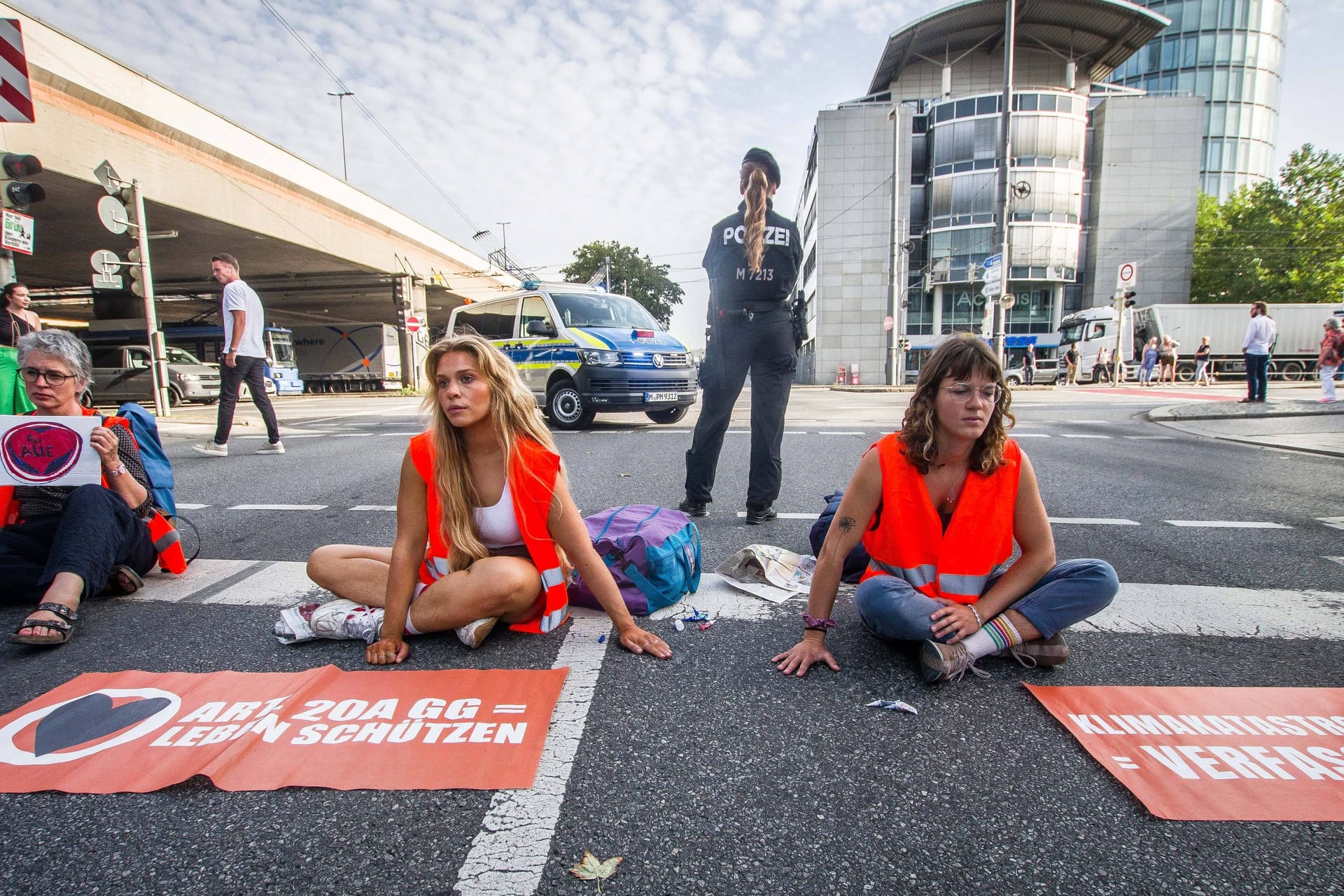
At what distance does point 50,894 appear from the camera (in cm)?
123

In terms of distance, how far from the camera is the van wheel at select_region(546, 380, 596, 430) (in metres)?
9.69

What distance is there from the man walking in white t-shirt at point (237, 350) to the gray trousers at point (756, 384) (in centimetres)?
528

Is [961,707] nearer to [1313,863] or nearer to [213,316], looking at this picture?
[1313,863]

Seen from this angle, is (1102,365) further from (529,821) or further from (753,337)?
(529,821)

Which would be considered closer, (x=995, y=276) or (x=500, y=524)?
(x=500, y=524)

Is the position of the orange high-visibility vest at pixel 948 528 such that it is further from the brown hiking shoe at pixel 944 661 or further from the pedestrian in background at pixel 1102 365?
the pedestrian in background at pixel 1102 365

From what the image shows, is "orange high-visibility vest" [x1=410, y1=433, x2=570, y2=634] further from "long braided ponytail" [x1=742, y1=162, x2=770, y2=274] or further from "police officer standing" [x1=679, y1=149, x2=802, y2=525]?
"long braided ponytail" [x1=742, y1=162, x2=770, y2=274]

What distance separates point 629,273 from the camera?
49.5 meters

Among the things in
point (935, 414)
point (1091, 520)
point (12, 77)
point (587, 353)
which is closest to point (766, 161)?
point (935, 414)

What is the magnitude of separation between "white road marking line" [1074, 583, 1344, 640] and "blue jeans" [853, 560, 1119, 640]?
472 mm

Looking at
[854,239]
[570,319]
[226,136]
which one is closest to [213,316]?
[226,136]

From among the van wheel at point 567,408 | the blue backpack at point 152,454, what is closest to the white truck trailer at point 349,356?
the van wheel at point 567,408

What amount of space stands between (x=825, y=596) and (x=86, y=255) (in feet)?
92.5

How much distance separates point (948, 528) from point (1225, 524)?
10.9 ft
